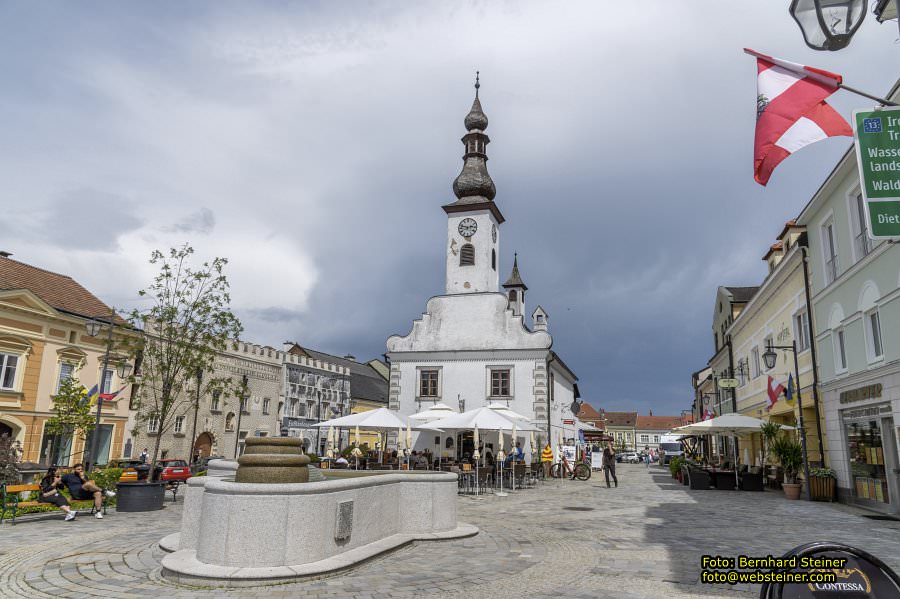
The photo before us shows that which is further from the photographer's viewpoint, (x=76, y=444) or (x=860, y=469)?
(x=76, y=444)

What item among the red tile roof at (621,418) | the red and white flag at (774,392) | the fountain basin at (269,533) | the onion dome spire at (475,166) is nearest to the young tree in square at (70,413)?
the fountain basin at (269,533)

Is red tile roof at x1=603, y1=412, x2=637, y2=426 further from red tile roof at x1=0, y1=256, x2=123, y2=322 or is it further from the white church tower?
red tile roof at x1=0, y1=256, x2=123, y2=322

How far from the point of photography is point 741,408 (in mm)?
31703

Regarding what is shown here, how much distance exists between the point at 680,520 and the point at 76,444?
27.9 meters

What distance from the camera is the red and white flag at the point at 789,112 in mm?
6246

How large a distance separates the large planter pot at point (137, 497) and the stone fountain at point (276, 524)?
523 centimetres

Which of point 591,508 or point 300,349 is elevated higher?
point 300,349

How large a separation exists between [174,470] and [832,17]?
25884 millimetres

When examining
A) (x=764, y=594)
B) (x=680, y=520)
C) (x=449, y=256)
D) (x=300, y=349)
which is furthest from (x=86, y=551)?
(x=300, y=349)

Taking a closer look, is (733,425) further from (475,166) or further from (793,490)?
(475,166)

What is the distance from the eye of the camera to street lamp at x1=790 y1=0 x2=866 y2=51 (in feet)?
17.9

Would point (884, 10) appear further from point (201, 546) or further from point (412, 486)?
point (201, 546)

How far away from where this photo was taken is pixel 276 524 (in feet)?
23.7

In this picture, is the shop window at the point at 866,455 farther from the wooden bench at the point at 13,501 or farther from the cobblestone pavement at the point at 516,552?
the wooden bench at the point at 13,501
